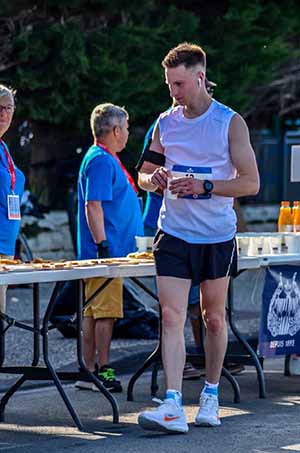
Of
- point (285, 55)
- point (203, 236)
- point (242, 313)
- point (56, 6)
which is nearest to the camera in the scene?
point (203, 236)

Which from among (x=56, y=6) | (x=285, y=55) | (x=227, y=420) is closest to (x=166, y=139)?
(x=227, y=420)

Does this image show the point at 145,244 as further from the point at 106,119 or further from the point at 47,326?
the point at 47,326

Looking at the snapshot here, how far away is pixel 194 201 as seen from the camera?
7.09 meters

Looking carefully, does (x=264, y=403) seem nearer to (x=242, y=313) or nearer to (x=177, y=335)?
(x=177, y=335)

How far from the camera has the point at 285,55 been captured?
1614 centimetres

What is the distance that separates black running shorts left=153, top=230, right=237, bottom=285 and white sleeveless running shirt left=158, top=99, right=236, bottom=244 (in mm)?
36

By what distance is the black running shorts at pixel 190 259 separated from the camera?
705 cm

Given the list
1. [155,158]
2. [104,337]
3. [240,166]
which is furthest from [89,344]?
[240,166]

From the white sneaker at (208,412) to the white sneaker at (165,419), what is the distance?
0.24 m

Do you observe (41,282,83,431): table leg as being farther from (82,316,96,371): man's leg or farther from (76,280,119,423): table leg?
(82,316,96,371): man's leg

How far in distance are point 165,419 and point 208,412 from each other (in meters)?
0.38

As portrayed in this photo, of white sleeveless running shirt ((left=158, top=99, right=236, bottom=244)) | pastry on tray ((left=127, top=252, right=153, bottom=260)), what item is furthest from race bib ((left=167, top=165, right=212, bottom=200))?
pastry on tray ((left=127, top=252, right=153, bottom=260))

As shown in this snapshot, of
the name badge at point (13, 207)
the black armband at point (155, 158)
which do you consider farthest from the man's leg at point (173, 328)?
the name badge at point (13, 207)

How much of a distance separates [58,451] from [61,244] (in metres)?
9.90
